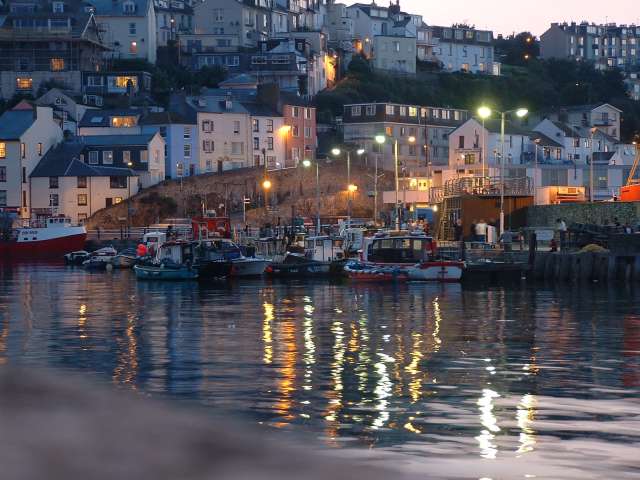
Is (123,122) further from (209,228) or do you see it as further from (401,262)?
(401,262)

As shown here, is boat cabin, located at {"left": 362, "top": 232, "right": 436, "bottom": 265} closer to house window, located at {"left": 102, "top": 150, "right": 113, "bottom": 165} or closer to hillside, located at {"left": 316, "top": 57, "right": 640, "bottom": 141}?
house window, located at {"left": 102, "top": 150, "right": 113, "bottom": 165}

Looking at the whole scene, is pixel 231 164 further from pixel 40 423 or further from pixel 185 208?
pixel 40 423

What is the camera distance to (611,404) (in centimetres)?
2097

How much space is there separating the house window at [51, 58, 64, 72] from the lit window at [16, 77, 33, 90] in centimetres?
315

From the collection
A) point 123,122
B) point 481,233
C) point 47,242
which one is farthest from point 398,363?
point 123,122

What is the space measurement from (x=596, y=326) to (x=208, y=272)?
119 ft

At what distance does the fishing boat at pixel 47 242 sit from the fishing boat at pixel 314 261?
37330 millimetres

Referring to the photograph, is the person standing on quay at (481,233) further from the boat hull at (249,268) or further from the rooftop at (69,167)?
the rooftop at (69,167)

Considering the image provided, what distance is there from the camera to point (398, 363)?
93.1 feet

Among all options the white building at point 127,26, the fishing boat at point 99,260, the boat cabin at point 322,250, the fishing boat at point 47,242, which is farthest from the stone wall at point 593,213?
the white building at point 127,26

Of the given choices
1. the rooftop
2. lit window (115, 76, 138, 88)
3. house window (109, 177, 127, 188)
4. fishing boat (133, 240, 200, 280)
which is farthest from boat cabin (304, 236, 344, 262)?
lit window (115, 76, 138, 88)

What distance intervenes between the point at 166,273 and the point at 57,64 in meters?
81.1

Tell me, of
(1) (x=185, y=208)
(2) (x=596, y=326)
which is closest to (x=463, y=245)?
(2) (x=596, y=326)

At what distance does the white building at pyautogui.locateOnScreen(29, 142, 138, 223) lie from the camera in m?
123
